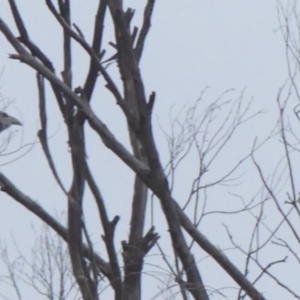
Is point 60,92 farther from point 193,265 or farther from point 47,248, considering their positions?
point 47,248

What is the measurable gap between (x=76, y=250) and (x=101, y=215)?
102 mm

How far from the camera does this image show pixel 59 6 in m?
1.82

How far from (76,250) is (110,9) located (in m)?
0.50

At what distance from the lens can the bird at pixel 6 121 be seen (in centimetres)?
622

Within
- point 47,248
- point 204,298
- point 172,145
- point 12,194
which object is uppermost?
point 47,248

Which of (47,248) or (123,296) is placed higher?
(47,248)

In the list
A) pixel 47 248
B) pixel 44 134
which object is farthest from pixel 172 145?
pixel 47 248

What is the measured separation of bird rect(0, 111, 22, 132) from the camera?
6220mm

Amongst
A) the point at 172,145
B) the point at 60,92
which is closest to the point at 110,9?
the point at 60,92

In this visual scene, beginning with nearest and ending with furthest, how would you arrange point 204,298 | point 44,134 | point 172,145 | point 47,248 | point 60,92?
point 204,298 → point 60,92 → point 44,134 → point 172,145 → point 47,248

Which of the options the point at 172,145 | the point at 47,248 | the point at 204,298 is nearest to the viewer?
the point at 204,298

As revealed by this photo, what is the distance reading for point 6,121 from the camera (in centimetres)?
629

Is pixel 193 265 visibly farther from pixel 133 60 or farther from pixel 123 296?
pixel 133 60

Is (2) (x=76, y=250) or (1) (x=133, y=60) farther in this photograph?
(2) (x=76, y=250)
